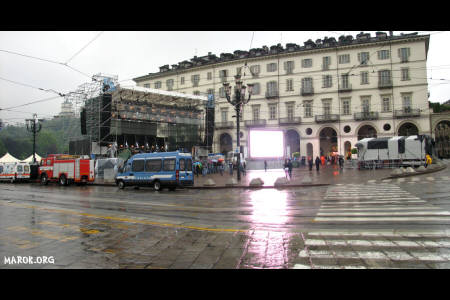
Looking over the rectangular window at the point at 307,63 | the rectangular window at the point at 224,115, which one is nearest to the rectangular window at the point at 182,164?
the rectangular window at the point at 224,115

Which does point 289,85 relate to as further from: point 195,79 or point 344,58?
point 195,79

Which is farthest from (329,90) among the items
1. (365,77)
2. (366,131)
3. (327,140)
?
(366,131)

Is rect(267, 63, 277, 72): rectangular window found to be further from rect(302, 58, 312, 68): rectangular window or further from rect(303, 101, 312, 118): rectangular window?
rect(303, 101, 312, 118): rectangular window

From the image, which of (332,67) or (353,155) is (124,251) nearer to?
(353,155)

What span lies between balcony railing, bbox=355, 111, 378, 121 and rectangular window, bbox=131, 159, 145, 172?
33.4 m

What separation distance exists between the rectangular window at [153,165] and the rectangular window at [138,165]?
0.37 meters

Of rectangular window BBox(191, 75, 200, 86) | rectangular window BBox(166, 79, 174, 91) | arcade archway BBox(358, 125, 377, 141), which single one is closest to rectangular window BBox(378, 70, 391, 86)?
arcade archway BBox(358, 125, 377, 141)

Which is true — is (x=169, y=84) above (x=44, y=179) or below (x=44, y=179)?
above

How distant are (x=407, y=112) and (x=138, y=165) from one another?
37141 mm

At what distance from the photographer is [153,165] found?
60.7ft

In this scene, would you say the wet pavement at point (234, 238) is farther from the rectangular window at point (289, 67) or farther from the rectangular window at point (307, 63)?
the rectangular window at point (289, 67)

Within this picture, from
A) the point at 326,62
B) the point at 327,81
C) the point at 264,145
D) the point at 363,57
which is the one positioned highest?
the point at 326,62
